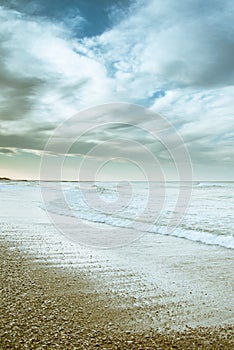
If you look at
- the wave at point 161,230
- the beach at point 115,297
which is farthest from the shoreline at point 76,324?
the wave at point 161,230

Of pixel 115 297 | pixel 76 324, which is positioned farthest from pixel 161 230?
pixel 76 324

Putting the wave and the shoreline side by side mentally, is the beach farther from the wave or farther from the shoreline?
the wave

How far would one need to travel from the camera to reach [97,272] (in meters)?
6.00

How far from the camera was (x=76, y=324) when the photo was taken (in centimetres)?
366

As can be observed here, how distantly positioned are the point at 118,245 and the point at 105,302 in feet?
13.6

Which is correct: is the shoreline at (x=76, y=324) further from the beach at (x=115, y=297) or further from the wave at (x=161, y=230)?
the wave at (x=161, y=230)

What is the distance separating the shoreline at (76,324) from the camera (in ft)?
10.7

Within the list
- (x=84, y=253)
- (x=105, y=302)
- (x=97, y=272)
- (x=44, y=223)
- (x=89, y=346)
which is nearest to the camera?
(x=89, y=346)

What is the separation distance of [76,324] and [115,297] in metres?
1.15

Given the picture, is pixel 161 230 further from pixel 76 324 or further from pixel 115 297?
pixel 76 324

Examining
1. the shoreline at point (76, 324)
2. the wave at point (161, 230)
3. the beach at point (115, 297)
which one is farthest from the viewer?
the wave at point (161, 230)

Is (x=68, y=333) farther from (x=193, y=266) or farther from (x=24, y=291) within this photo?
(x=193, y=266)

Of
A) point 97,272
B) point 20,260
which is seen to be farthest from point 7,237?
point 97,272

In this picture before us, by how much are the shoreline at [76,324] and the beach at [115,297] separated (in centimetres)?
1
